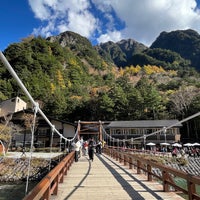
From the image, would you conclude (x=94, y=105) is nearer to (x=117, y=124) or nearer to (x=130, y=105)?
(x=130, y=105)

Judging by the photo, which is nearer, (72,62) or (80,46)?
(72,62)

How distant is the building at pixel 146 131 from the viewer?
111ft

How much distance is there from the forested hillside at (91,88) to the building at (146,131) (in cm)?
572

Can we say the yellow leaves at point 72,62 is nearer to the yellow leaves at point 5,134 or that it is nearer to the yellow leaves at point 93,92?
the yellow leaves at point 93,92

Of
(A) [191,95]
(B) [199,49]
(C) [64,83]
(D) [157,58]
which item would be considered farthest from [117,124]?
(B) [199,49]

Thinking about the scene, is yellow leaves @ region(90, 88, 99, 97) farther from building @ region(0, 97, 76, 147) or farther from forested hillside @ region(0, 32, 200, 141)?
building @ region(0, 97, 76, 147)

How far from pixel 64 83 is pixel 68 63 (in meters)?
12.5

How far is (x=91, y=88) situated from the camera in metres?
66.8

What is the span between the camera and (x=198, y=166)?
2380 centimetres

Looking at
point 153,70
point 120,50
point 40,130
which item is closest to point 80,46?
point 153,70

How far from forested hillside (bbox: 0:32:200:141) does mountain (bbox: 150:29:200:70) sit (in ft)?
56.2

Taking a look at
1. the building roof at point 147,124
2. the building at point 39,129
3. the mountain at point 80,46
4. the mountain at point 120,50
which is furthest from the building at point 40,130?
the mountain at point 120,50

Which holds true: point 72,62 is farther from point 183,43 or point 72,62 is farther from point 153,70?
point 183,43

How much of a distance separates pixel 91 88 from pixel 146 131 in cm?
3413
